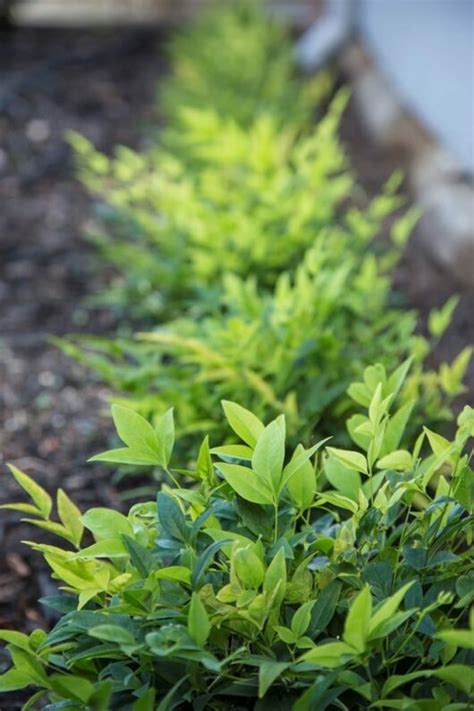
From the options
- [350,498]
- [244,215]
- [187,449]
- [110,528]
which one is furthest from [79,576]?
[244,215]

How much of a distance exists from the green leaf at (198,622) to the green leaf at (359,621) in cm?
20

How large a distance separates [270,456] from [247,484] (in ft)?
0.20

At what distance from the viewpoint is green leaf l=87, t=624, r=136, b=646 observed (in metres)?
1.46

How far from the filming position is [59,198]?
5285mm

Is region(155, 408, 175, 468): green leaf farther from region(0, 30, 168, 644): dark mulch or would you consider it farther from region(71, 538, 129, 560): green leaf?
region(0, 30, 168, 644): dark mulch

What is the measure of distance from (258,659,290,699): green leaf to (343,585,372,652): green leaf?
0.11 metres

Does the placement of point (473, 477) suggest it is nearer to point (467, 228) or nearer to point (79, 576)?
point (79, 576)

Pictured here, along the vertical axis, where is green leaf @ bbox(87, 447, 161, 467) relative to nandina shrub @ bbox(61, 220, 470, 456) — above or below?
above

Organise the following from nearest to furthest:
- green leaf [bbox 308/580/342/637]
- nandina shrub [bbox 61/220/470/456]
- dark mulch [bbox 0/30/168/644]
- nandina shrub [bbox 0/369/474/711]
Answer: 1. nandina shrub [bbox 0/369/474/711]
2. green leaf [bbox 308/580/342/637]
3. nandina shrub [bbox 61/220/470/456]
4. dark mulch [bbox 0/30/168/644]

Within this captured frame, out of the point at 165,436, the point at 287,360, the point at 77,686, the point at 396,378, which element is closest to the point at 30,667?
the point at 77,686

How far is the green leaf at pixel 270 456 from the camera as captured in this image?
63.5 inches

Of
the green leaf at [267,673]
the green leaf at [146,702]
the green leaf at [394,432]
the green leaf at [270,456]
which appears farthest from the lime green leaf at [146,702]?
the green leaf at [394,432]

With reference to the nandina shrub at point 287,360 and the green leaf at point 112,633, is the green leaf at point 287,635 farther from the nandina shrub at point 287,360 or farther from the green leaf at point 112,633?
the nandina shrub at point 287,360

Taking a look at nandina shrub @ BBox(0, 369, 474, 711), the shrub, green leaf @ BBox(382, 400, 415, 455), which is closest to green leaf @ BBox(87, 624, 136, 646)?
nandina shrub @ BBox(0, 369, 474, 711)
